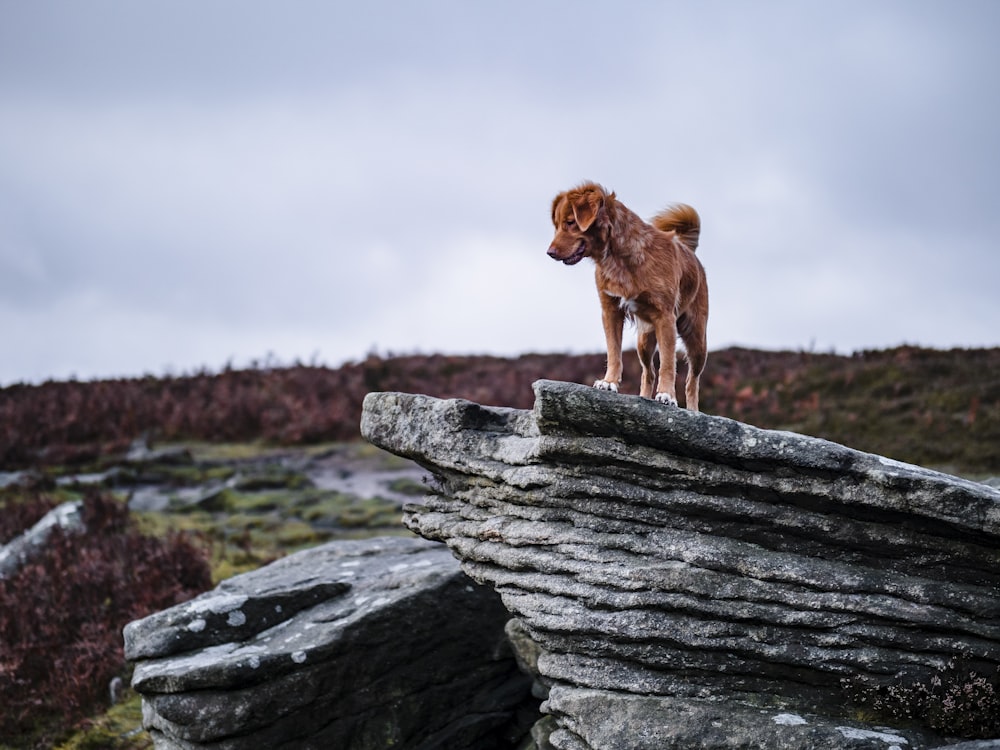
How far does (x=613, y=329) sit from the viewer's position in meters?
7.54

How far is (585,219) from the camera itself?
270 inches

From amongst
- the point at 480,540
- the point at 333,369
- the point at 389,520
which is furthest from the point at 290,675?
the point at 333,369

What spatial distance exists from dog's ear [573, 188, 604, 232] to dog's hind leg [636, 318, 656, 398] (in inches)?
43.4

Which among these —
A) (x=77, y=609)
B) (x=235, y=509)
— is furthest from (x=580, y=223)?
(x=235, y=509)

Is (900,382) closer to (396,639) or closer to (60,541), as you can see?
(396,639)

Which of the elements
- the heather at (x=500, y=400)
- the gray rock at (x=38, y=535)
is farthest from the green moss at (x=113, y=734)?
the heather at (x=500, y=400)

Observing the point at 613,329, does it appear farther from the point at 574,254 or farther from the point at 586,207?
the point at 586,207

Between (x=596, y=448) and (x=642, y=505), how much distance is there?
23.7 inches

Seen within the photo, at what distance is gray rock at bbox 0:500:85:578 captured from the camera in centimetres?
1530

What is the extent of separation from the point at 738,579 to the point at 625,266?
2.56 metres

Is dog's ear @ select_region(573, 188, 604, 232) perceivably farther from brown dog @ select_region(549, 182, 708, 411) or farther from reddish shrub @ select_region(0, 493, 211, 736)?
reddish shrub @ select_region(0, 493, 211, 736)

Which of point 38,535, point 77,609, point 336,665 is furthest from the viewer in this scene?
point 38,535

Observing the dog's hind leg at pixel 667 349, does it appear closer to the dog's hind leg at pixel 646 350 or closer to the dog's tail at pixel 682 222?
the dog's hind leg at pixel 646 350

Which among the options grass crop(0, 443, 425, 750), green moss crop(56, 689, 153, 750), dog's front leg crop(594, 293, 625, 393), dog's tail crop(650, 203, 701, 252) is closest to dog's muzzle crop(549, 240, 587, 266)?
dog's front leg crop(594, 293, 625, 393)
